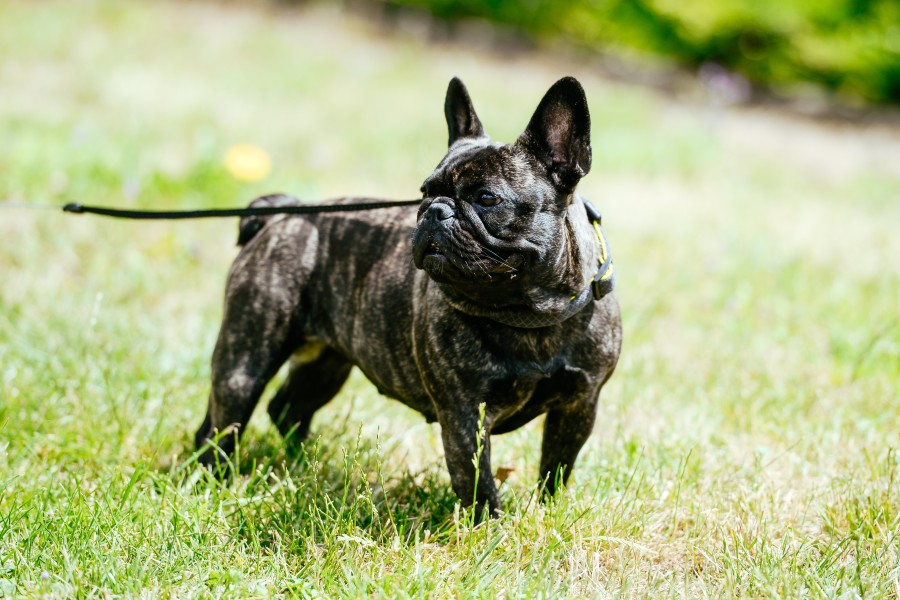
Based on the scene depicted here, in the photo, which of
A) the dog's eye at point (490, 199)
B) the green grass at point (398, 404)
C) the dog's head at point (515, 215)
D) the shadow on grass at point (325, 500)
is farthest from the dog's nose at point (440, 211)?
the green grass at point (398, 404)

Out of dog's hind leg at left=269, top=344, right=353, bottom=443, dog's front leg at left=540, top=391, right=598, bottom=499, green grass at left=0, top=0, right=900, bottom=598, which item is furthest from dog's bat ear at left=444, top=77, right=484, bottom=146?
dog's hind leg at left=269, top=344, right=353, bottom=443

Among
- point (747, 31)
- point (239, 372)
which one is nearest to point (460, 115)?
point (239, 372)

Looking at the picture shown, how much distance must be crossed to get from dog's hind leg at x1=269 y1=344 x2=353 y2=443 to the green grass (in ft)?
0.28

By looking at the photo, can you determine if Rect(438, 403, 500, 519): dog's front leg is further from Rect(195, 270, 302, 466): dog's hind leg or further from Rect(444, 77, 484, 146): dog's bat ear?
Rect(444, 77, 484, 146): dog's bat ear

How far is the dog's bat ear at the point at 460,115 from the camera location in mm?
3182

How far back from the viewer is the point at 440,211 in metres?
2.83

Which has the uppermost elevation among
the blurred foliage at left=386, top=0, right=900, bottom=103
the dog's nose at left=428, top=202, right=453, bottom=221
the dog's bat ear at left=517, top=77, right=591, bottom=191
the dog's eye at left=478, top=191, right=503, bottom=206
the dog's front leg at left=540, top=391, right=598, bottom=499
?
the blurred foliage at left=386, top=0, right=900, bottom=103

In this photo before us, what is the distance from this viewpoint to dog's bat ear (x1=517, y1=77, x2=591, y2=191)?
2.84 m

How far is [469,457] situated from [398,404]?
1478mm

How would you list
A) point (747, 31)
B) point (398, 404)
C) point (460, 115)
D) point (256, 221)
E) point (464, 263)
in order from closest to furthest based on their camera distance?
point (464, 263) → point (460, 115) → point (256, 221) → point (398, 404) → point (747, 31)

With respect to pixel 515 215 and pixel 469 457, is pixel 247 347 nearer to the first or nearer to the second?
pixel 469 457

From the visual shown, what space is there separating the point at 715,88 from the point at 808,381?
10775 mm

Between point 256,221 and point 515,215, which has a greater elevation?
point 515,215

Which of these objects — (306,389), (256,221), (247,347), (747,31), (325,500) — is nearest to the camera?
(325,500)
